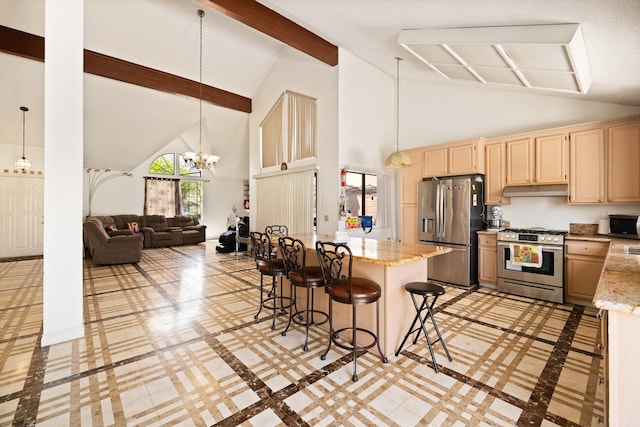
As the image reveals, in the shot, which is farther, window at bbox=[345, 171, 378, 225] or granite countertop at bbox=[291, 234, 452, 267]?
window at bbox=[345, 171, 378, 225]

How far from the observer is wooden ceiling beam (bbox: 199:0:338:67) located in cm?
410

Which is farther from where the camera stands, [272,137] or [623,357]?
[272,137]

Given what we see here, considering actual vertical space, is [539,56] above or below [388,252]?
above

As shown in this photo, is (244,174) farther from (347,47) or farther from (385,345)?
(385,345)

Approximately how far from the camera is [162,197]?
10.1 meters

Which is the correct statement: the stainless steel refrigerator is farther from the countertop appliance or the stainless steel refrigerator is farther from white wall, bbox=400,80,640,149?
the countertop appliance

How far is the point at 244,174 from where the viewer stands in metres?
11.2

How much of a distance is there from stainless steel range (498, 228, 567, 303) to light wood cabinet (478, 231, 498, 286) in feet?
0.45

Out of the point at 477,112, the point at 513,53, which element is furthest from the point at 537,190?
the point at 513,53

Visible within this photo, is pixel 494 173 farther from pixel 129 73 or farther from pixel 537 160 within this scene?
pixel 129 73

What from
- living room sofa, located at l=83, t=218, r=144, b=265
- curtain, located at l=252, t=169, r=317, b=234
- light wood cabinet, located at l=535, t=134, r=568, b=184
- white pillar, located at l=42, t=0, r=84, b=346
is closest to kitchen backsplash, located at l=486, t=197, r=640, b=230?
light wood cabinet, located at l=535, t=134, r=568, b=184

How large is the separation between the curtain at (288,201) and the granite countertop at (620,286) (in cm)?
436

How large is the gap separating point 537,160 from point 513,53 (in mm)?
2026

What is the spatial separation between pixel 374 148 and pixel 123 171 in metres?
8.04
